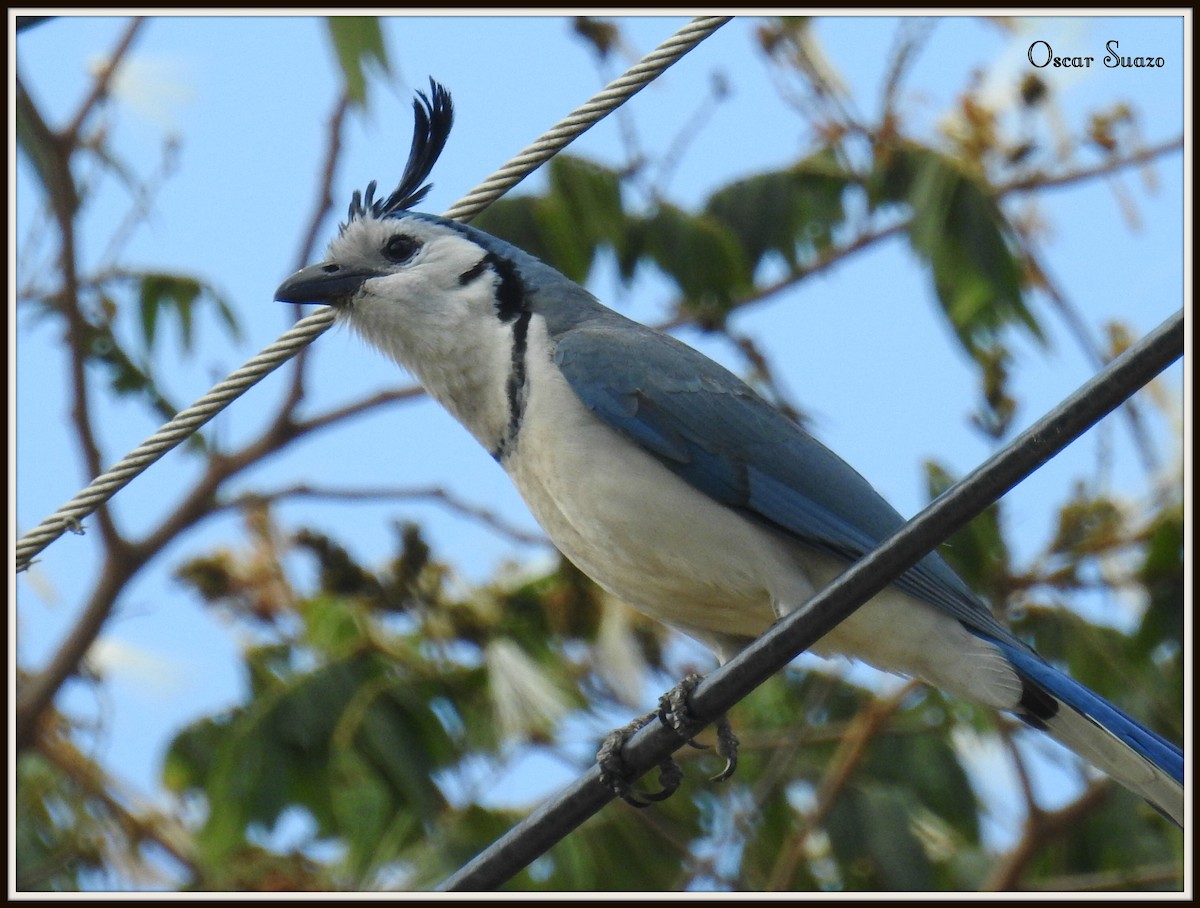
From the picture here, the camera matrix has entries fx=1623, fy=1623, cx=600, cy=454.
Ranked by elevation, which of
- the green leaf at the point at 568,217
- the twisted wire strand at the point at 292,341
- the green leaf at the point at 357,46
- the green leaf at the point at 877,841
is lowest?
the green leaf at the point at 877,841

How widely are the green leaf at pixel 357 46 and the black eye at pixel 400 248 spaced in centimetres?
133

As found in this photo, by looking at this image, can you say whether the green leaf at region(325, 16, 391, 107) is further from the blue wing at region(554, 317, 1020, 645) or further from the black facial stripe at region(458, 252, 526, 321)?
the blue wing at region(554, 317, 1020, 645)

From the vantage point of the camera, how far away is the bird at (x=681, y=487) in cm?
421

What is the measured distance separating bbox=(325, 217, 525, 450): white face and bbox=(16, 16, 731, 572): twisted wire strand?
51 cm

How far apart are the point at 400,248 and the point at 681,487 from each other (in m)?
1.20

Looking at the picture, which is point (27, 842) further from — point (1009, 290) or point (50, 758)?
point (1009, 290)

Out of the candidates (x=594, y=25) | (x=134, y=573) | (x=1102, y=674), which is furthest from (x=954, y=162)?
(x=134, y=573)

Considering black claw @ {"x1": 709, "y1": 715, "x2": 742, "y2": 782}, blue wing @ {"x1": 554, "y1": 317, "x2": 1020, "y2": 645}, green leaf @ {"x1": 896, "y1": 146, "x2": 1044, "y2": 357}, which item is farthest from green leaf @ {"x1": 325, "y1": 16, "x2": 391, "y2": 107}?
black claw @ {"x1": 709, "y1": 715, "x2": 742, "y2": 782}

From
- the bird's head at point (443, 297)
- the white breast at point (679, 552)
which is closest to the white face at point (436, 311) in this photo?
the bird's head at point (443, 297)

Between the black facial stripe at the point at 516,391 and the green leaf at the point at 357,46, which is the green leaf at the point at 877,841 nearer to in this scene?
the black facial stripe at the point at 516,391

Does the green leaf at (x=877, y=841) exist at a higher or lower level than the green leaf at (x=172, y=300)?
lower

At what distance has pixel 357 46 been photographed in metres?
6.00

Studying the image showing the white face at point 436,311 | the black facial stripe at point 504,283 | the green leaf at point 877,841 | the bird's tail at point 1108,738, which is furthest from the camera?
the green leaf at point 877,841

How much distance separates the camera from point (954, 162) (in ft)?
24.5
